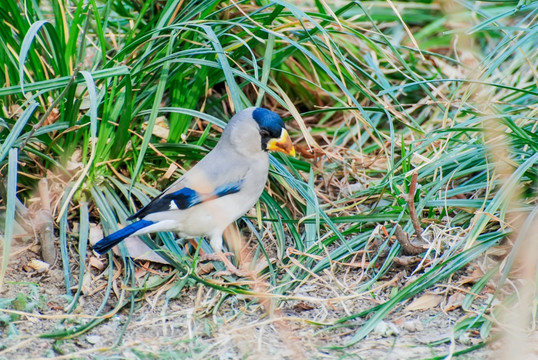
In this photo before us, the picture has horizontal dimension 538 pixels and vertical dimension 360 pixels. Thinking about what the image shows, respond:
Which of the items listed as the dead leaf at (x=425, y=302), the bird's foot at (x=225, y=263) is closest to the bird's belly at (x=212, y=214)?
the bird's foot at (x=225, y=263)

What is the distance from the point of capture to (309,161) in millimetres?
4125

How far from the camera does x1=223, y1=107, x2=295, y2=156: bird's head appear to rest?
3.47 metres

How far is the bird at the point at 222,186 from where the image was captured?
3264 millimetres

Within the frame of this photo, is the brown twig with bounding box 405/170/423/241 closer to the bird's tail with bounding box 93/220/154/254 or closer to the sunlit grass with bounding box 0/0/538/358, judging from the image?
the sunlit grass with bounding box 0/0/538/358

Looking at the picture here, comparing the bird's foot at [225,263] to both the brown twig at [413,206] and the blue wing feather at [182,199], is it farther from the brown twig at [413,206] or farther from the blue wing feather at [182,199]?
the brown twig at [413,206]

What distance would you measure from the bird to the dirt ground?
0.30 metres

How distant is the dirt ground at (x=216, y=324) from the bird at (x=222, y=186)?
0.30 m

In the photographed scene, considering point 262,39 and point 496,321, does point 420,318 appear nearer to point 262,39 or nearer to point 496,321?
point 496,321

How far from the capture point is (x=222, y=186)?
3381 millimetres

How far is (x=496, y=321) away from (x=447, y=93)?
2174 millimetres

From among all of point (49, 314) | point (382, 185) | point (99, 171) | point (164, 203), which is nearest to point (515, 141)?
point (382, 185)

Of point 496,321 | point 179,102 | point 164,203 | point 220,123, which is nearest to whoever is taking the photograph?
point 496,321

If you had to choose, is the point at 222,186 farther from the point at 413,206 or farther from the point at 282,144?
the point at 413,206

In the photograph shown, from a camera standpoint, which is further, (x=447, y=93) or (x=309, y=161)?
(x=447, y=93)
